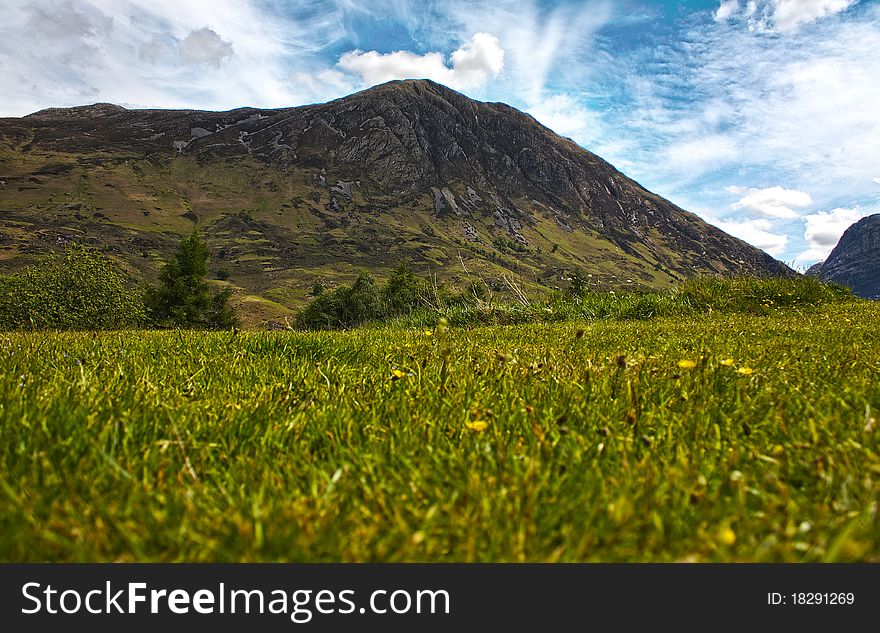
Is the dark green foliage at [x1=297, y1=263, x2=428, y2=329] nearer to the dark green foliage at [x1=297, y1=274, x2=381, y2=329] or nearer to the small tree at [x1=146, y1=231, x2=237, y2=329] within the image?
the dark green foliage at [x1=297, y1=274, x2=381, y2=329]

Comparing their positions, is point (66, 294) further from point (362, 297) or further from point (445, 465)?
point (362, 297)

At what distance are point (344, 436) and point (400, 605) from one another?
1428 mm

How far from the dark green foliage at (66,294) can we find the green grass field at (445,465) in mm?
29360

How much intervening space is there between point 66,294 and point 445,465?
34279 mm

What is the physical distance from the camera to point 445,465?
217 cm

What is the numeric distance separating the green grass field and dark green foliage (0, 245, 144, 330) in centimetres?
2936

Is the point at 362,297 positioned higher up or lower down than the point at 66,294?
higher up

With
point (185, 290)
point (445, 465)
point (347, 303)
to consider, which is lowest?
point (445, 465)

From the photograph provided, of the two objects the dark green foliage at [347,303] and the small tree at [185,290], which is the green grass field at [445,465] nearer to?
the small tree at [185,290]

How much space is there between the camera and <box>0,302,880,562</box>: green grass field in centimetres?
143

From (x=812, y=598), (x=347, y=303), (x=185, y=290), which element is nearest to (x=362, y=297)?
Answer: (x=347, y=303)

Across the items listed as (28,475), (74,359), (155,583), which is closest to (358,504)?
A: (155,583)

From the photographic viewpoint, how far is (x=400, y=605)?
1251 mm

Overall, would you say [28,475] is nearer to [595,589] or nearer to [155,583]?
[155,583]
